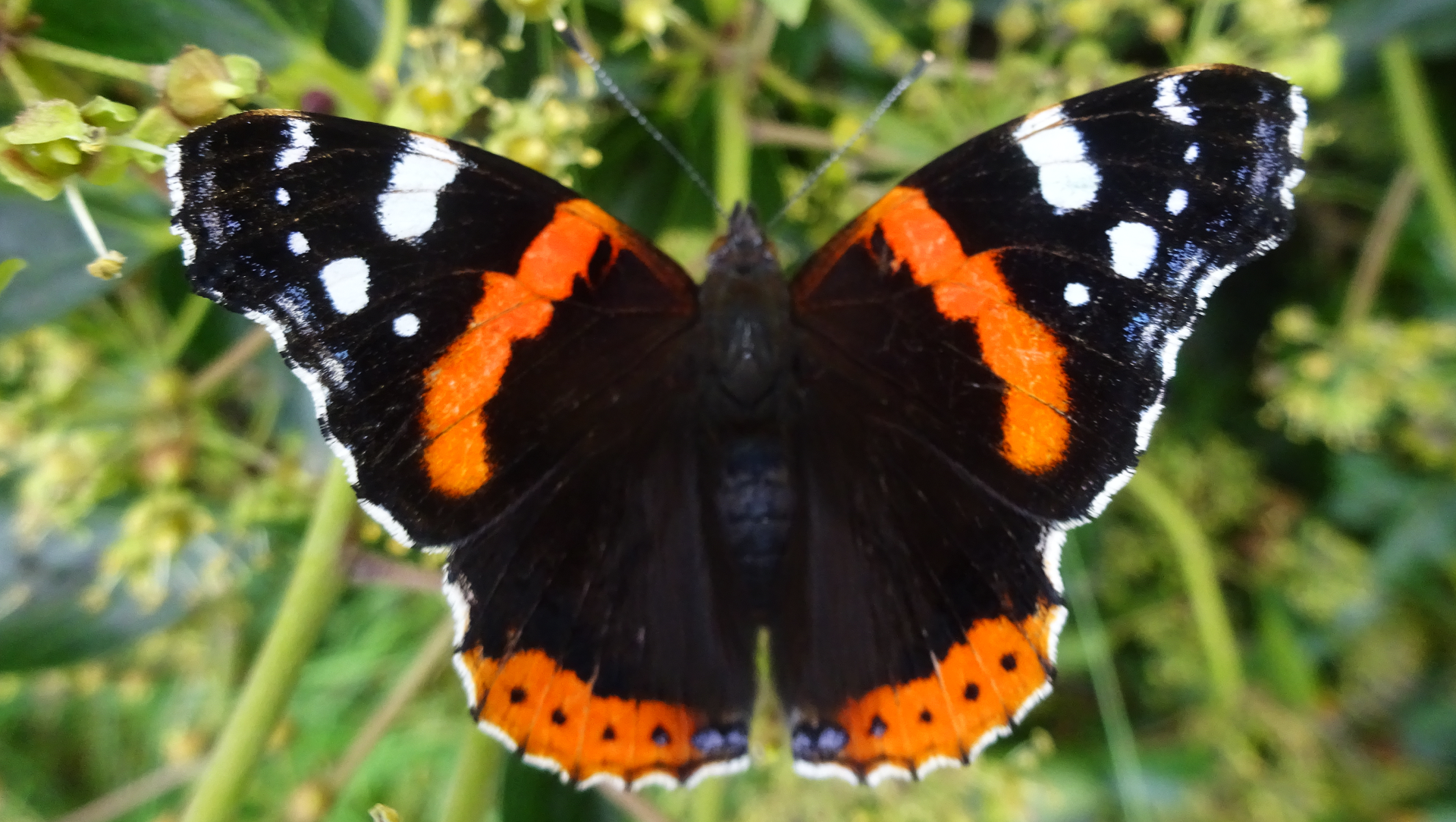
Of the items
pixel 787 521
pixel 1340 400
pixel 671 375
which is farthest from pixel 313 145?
pixel 1340 400

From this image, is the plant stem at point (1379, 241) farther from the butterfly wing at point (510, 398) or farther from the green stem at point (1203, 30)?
the butterfly wing at point (510, 398)

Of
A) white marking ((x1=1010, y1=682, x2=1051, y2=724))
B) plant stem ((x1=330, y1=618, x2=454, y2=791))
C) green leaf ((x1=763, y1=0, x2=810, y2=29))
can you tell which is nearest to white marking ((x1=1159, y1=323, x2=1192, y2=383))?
white marking ((x1=1010, y1=682, x2=1051, y2=724))

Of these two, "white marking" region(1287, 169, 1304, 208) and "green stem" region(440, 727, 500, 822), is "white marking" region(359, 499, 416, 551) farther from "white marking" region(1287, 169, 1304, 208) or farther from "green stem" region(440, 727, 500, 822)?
"white marking" region(1287, 169, 1304, 208)

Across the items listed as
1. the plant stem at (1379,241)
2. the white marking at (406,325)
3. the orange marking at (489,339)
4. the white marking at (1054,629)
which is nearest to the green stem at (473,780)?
the orange marking at (489,339)

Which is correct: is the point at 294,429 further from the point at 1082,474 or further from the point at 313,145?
the point at 1082,474

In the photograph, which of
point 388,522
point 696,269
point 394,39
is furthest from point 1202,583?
point 394,39

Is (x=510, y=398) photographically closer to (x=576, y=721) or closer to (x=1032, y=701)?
(x=576, y=721)
